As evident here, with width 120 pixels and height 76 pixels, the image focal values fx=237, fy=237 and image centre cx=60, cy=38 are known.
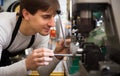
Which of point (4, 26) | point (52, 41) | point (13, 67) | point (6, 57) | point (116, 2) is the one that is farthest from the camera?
point (52, 41)

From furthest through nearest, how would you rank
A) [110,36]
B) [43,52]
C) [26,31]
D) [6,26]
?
[26,31] < [6,26] < [43,52] < [110,36]

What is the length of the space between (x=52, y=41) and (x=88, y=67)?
1.50 metres

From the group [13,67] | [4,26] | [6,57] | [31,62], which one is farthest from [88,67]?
[6,57]

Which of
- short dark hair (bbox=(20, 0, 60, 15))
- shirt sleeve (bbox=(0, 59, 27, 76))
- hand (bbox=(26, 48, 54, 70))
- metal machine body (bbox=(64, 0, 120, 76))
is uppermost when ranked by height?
short dark hair (bbox=(20, 0, 60, 15))

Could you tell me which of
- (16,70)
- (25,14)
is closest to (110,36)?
(16,70)

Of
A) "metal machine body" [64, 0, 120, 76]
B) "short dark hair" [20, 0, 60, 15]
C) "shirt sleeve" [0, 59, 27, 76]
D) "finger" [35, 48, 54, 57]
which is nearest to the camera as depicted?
"metal machine body" [64, 0, 120, 76]

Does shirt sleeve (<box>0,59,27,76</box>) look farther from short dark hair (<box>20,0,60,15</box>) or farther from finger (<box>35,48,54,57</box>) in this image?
short dark hair (<box>20,0,60,15</box>)

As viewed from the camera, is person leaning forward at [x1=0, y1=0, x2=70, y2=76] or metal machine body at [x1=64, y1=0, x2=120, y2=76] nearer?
metal machine body at [x1=64, y1=0, x2=120, y2=76]

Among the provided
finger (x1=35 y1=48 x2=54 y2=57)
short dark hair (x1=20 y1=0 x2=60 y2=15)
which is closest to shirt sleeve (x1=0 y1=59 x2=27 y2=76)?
finger (x1=35 y1=48 x2=54 y2=57)

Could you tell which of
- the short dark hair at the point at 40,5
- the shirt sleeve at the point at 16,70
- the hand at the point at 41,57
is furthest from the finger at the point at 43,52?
the short dark hair at the point at 40,5

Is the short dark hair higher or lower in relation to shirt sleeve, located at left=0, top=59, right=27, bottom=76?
higher

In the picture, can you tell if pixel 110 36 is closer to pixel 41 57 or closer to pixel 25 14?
pixel 41 57

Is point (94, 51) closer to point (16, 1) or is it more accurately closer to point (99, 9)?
point (99, 9)

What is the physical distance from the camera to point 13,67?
97cm
